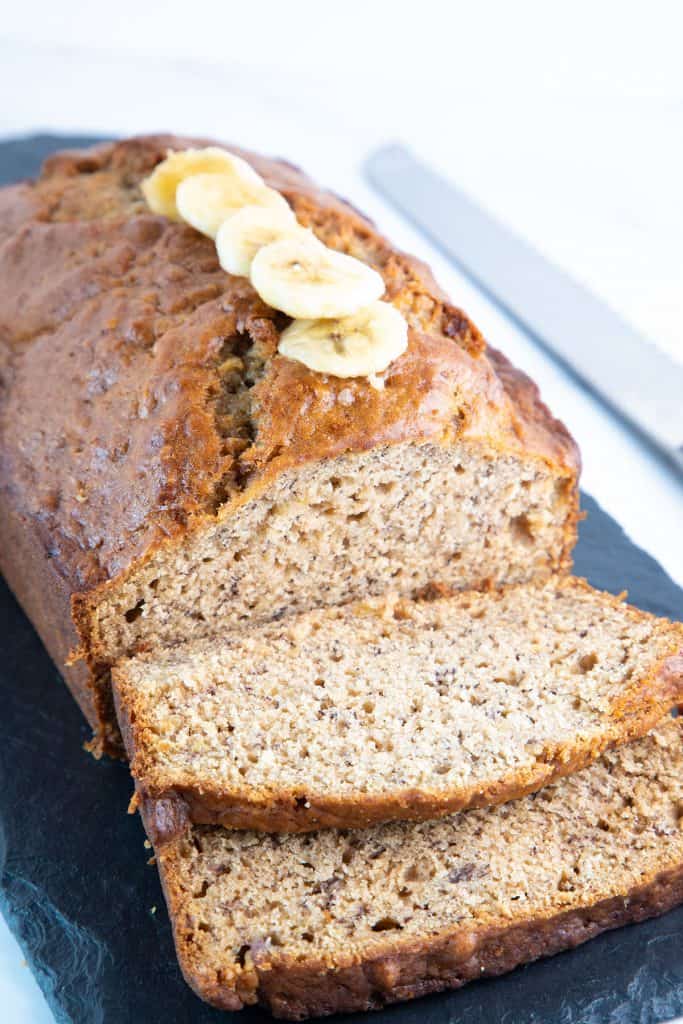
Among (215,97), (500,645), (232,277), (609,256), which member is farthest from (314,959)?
(215,97)

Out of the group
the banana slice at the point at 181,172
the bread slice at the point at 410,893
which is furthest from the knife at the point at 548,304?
the bread slice at the point at 410,893

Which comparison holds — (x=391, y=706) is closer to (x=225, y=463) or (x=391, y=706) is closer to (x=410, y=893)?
(x=410, y=893)

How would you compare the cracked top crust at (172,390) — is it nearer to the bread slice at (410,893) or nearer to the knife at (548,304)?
the bread slice at (410,893)

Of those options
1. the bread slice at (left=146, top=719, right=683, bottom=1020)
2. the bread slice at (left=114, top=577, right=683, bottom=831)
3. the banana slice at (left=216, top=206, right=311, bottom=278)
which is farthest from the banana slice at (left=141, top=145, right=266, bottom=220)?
the bread slice at (left=146, top=719, right=683, bottom=1020)

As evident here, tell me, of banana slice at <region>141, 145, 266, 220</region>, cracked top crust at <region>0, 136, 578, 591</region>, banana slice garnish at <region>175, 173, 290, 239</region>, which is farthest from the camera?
banana slice at <region>141, 145, 266, 220</region>

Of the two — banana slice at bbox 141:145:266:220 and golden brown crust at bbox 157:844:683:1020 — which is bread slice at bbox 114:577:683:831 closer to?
golden brown crust at bbox 157:844:683:1020
